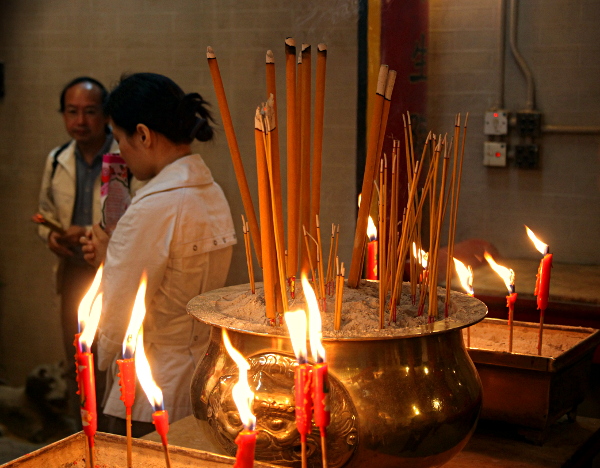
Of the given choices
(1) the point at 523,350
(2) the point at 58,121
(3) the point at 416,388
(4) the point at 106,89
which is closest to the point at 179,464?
(3) the point at 416,388

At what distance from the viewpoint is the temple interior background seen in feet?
7.66

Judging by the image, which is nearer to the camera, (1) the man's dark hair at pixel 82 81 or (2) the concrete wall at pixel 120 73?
(2) the concrete wall at pixel 120 73

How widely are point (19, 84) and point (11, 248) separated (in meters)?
0.70

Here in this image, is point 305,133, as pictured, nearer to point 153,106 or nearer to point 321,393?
point 321,393

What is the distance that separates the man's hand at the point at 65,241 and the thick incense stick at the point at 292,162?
1769 mm

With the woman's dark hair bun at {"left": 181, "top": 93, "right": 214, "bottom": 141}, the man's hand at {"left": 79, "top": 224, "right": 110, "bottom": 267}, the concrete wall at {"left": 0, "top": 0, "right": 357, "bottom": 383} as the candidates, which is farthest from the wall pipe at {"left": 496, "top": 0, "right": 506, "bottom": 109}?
the man's hand at {"left": 79, "top": 224, "right": 110, "bottom": 267}

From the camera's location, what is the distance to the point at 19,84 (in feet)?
9.73

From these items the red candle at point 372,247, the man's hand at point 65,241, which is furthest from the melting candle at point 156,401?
the man's hand at point 65,241

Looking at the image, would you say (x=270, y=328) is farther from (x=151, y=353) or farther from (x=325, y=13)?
(x=325, y=13)

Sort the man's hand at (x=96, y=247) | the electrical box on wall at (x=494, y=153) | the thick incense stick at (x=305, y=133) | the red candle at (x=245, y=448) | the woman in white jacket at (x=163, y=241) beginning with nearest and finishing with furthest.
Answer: the red candle at (x=245, y=448) → the thick incense stick at (x=305, y=133) → the woman in white jacket at (x=163, y=241) → the man's hand at (x=96, y=247) → the electrical box on wall at (x=494, y=153)

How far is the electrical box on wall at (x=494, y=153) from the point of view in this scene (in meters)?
2.45

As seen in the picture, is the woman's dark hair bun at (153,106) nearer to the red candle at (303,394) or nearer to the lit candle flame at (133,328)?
the lit candle flame at (133,328)

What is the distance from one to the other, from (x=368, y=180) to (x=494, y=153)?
1.50 metres

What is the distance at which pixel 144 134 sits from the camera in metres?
1.81
